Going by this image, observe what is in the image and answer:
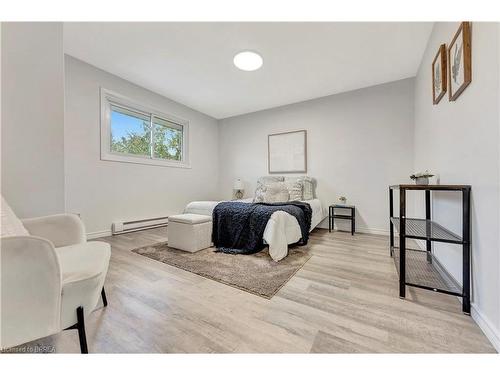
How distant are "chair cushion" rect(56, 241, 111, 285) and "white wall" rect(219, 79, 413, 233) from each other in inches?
132

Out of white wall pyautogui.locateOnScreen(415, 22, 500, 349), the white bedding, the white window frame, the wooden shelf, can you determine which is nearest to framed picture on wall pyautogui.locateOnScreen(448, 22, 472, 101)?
white wall pyautogui.locateOnScreen(415, 22, 500, 349)

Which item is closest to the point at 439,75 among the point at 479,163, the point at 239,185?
the point at 479,163

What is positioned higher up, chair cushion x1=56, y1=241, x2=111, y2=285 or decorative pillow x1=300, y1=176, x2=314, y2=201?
decorative pillow x1=300, y1=176, x2=314, y2=201

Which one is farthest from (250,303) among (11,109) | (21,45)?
(21,45)

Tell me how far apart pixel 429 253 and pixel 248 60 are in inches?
A: 115

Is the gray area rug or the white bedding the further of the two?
the white bedding

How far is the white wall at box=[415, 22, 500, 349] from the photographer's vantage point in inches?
40.2

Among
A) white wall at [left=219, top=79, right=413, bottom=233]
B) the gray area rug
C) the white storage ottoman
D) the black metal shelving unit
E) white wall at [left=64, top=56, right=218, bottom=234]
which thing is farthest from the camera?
white wall at [left=219, top=79, right=413, bottom=233]

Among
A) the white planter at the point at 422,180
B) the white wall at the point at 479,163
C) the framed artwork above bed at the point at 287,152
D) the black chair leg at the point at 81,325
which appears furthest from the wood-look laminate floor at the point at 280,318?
the framed artwork above bed at the point at 287,152

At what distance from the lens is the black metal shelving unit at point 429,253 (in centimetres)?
122

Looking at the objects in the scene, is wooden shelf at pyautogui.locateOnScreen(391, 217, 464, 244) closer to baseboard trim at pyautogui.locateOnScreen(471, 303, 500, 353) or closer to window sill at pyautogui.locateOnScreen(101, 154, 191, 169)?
baseboard trim at pyautogui.locateOnScreen(471, 303, 500, 353)

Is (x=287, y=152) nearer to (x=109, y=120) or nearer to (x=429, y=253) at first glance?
(x=429, y=253)

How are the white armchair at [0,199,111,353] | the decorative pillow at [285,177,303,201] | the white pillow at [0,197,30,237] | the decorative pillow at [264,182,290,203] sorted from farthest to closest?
the decorative pillow at [285,177,303,201] < the decorative pillow at [264,182,290,203] < the white pillow at [0,197,30,237] < the white armchair at [0,199,111,353]
